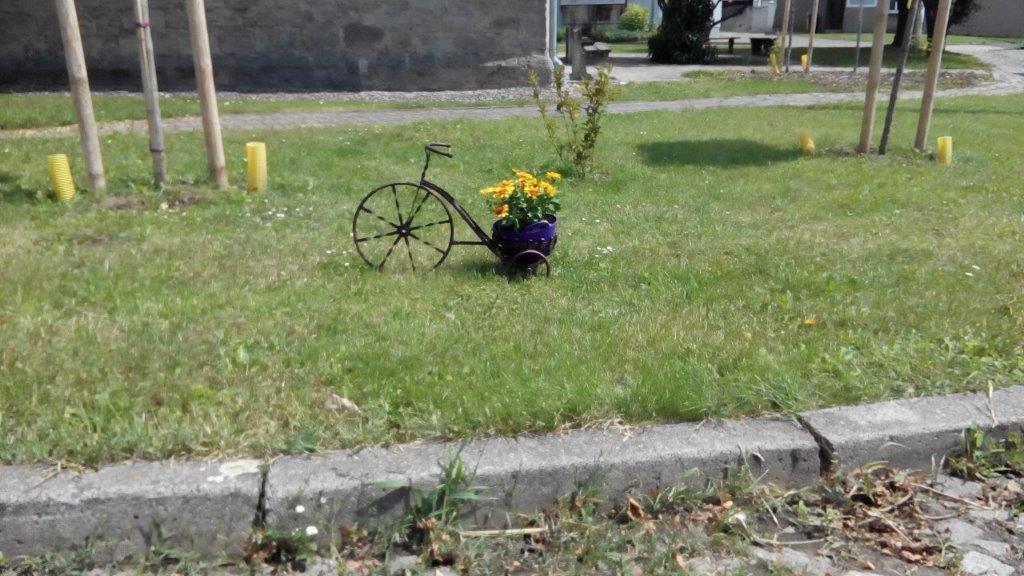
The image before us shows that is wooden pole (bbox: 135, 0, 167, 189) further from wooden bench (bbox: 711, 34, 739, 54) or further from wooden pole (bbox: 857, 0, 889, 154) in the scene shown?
wooden bench (bbox: 711, 34, 739, 54)

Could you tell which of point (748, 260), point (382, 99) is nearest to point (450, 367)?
point (748, 260)

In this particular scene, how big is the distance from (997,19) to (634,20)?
53.5 feet

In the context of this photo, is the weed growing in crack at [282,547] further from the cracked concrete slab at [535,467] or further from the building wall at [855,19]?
the building wall at [855,19]

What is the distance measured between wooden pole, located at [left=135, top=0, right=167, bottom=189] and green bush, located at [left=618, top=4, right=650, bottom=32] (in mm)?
38782

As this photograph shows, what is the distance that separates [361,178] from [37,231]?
3114 mm

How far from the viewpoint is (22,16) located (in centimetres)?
1622

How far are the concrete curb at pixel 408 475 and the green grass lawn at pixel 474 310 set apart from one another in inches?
5.3

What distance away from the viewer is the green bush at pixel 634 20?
44.4 meters

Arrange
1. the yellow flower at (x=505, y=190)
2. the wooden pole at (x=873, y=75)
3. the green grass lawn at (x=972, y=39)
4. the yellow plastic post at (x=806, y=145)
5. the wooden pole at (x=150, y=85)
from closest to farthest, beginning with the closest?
1. the yellow flower at (x=505, y=190)
2. the wooden pole at (x=150, y=85)
3. the wooden pole at (x=873, y=75)
4. the yellow plastic post at (x=806, y=145)
5. the green grass lawn at (x=972, y=39)

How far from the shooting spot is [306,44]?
1683cm

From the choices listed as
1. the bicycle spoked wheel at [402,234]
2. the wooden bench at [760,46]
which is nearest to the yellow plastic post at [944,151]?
the bicycle spoked wheel at [402,234]

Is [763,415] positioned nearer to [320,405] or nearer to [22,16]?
[320,405]

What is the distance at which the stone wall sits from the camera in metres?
16.3

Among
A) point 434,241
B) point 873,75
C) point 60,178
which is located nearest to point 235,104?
point 60,178
